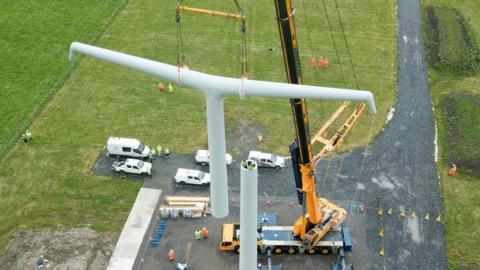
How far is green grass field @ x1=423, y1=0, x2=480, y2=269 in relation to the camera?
165 feet

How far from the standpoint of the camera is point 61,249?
49281 mm

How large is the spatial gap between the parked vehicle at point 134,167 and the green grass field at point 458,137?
31485 millimetres

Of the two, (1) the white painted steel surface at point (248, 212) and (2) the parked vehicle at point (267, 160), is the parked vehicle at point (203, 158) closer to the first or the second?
(2) the parked vehicle at point (267, 160)

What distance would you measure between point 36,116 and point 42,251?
2306 centimetres

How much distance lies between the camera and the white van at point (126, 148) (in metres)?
58.9

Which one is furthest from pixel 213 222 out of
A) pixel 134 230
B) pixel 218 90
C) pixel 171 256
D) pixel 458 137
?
pixel 458 137

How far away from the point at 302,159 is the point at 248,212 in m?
12.3

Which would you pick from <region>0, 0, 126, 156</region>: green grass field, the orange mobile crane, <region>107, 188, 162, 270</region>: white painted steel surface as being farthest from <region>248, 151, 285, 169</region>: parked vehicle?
<region>0, 0, 126, 156</region>: green grass field

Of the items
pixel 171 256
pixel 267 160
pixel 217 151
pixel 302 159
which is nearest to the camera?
pixel 217 151

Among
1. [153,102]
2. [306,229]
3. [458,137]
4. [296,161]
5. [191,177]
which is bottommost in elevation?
[306,229]

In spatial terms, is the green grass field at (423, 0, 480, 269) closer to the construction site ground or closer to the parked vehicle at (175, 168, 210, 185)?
the construction site ground

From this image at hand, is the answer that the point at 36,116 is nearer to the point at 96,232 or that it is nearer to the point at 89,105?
the point at 89,105

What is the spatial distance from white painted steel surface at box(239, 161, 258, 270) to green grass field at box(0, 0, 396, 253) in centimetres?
2197

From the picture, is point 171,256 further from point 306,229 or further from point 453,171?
point 453,171
